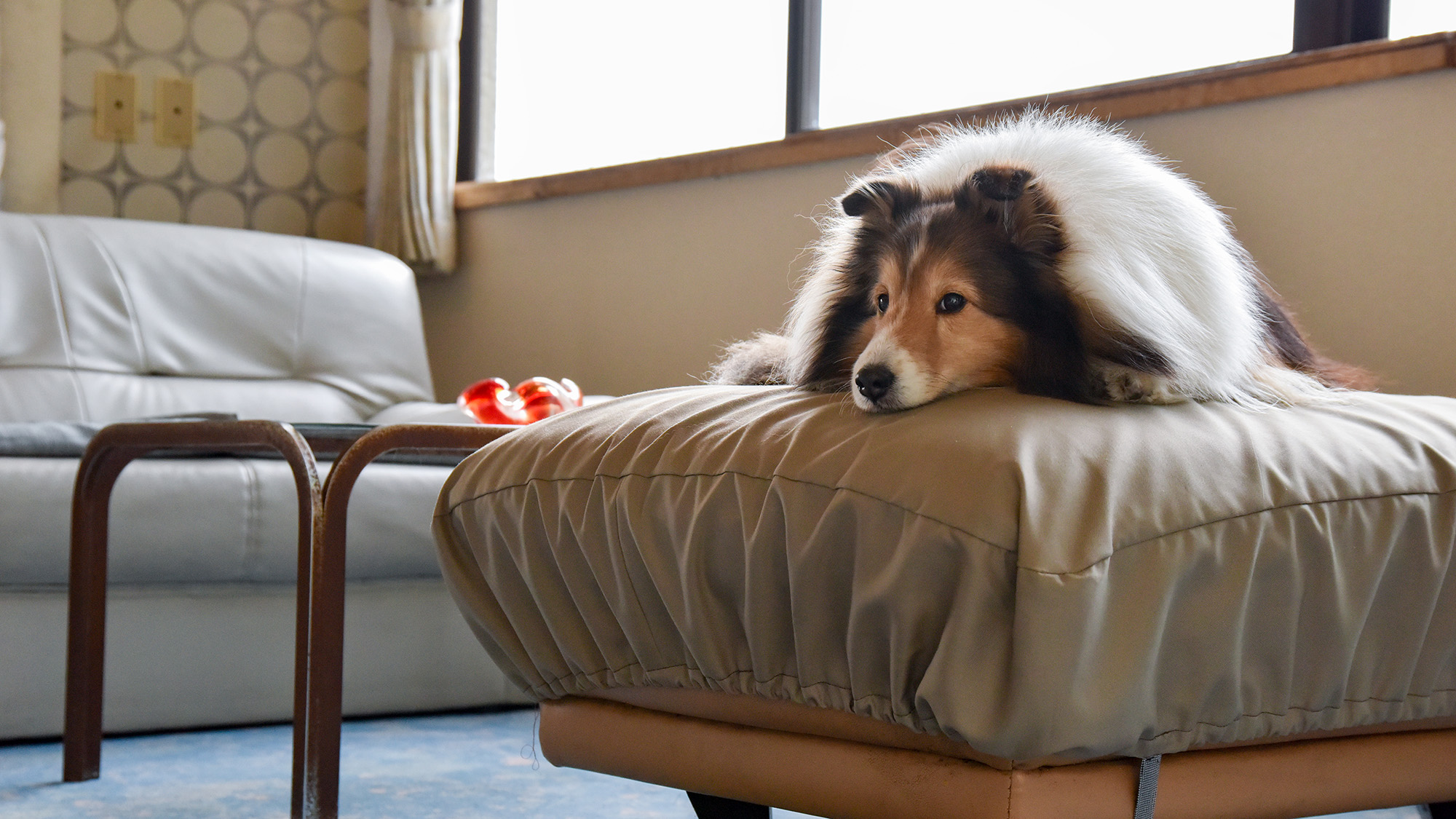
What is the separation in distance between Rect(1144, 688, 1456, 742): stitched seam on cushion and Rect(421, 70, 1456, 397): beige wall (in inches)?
37.9

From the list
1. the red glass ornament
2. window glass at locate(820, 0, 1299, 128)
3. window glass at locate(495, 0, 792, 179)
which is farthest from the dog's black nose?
window glass at locate(495, 0, 792, 179)

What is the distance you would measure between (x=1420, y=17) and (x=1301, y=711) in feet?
4.61

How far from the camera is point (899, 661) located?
72 cm

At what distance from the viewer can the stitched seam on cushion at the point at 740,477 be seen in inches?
26.9

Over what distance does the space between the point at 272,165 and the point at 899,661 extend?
314cm

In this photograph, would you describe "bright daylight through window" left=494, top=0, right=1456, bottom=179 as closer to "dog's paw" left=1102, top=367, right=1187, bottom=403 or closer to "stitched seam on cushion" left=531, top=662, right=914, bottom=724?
"dog's paw" left=1102, top=367, right=1187, bottom=403

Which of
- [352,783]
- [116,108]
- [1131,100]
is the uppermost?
[116,108]

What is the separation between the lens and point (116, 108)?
3.21 metres

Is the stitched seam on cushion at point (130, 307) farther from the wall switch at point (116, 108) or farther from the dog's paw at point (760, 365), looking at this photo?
the dog's paw at point (760, 365)

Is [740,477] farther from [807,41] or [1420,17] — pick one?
[807,41]

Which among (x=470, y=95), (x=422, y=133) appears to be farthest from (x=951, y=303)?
(x=470, y=95)

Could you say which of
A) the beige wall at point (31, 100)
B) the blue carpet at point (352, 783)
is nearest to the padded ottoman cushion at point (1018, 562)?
the blue carpet at point (352, 783)

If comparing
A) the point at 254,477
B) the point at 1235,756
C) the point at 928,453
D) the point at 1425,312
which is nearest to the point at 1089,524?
the point at 928,453

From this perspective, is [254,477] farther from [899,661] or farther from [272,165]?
[272,165]
